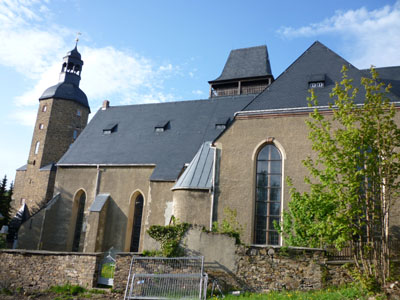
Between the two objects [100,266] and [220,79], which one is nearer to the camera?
[100,266]

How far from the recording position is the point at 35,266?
12.4 meters

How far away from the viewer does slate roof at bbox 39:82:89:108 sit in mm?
27745

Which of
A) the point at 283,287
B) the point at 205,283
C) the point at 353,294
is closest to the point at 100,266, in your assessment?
the point at 205,283

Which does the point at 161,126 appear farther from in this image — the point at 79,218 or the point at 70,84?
the point at 70,84

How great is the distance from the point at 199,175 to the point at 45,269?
670cm

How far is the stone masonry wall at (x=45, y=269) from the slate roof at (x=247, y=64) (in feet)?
57.3

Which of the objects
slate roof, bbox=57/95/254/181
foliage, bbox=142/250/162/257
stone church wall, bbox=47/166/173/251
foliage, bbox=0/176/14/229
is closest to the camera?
foliage, bbox=142/250/162/257

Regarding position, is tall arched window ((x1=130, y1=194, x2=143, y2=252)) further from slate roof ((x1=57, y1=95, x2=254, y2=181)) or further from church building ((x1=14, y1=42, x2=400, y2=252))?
slate roof ((x1=57, y1=95, x2=254, y2=181))

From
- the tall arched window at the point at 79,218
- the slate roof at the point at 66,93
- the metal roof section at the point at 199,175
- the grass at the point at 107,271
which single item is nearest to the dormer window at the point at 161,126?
the tall arched window at the point at 79,218

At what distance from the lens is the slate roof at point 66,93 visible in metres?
27.7

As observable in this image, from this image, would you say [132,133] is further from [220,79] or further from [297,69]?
[297,69]

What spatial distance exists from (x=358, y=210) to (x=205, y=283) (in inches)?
175

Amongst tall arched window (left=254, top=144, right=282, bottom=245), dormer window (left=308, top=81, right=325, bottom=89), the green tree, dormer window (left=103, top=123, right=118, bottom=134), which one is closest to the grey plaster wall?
tall arched window (left=254, top=144, right=282, bottom=245)

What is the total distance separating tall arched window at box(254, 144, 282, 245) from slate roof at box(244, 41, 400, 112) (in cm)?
185
